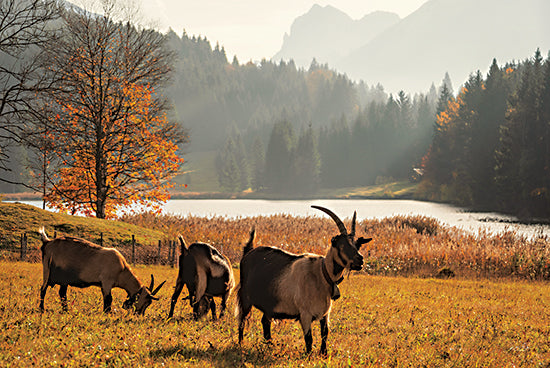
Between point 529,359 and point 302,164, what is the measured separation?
12672 cm

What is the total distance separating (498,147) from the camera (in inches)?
3071

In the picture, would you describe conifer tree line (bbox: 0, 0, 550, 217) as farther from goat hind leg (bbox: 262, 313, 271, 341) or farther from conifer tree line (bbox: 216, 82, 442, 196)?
goat hind leg (bbox: 262, 313, 271, 341)

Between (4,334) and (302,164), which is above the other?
(302,164)

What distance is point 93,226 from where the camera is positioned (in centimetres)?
2672

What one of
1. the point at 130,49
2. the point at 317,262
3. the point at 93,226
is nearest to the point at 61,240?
the point at 317,262

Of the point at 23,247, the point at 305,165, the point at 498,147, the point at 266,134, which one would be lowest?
the point at 23,247

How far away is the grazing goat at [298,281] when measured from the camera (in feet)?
23.8

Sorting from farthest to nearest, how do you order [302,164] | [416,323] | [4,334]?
[302,164] < [416,323] < [4,334]

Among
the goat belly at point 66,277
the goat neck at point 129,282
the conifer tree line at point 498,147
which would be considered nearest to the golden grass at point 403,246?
the goat neck at point 129,282

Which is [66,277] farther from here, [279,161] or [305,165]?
[279,161]

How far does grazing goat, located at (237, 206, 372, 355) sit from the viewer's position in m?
7.25

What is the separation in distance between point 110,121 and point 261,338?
2416cm

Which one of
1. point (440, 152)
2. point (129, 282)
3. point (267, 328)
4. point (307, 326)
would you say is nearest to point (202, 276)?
point (129, 282)

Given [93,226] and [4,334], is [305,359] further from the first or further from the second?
[93,226]
